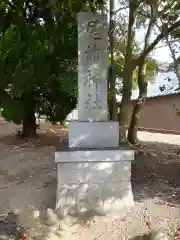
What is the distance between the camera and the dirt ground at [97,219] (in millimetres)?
3943

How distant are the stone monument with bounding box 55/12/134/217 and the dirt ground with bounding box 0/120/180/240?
246 millimetres

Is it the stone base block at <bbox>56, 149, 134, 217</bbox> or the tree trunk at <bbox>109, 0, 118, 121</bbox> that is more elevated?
the tree trunk at <bbox>109, 0, 118, 121</bbox>

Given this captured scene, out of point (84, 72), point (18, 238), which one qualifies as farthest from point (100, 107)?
point (18, 238)

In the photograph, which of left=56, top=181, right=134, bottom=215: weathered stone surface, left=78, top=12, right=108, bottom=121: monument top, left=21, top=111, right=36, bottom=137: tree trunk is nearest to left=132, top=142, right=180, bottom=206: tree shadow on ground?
left=56, top=181, right=134, bottom=215: weathered stone surface

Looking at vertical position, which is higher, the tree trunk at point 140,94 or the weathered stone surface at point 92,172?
the tree trunk at point 140,94

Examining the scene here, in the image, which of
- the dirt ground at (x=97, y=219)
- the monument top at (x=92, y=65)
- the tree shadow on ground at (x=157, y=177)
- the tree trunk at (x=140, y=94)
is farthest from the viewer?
the tree trunk at (x=140, y=94)

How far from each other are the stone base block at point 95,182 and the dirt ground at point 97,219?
0.19 meters

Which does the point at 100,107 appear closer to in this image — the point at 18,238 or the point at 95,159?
the point at 95,159

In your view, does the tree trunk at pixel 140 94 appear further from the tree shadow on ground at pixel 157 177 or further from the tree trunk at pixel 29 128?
the tree trunk at pixel 29 128

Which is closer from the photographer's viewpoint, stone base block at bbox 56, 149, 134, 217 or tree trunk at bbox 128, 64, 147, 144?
stone base block at bbox 56, 149, 134, 217

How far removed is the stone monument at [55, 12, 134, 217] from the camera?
13.9 feet

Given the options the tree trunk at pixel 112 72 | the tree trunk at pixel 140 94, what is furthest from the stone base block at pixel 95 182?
the tree trunk at pixel 140 94

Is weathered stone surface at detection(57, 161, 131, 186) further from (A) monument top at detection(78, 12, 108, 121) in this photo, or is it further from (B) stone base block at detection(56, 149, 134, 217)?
(A) monument top at detection(78, 12, 108, 121)

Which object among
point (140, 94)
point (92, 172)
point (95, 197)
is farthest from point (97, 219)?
point (140, 94)
